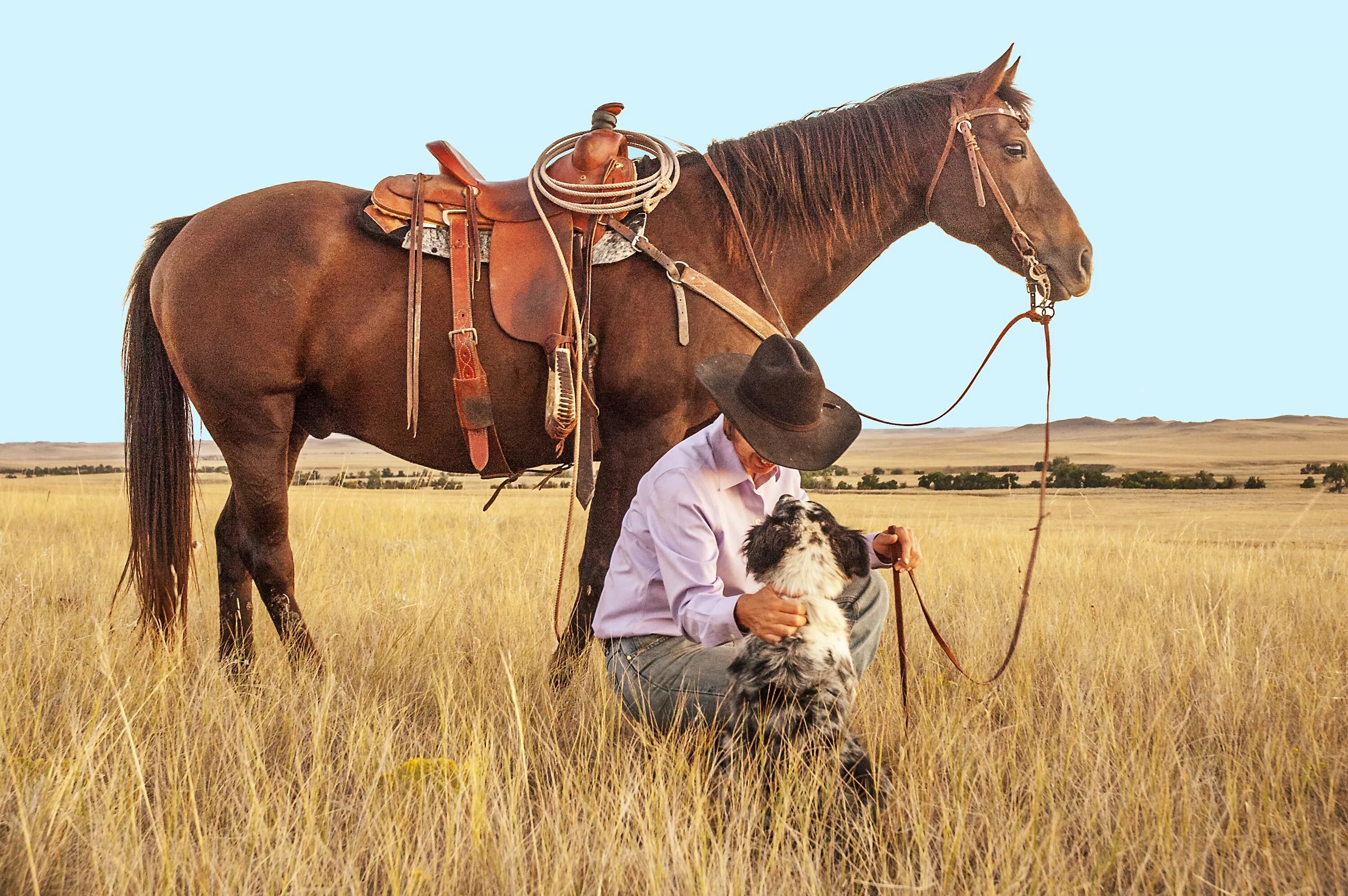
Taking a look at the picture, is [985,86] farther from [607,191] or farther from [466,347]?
[466,347]

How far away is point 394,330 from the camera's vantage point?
3621 mm

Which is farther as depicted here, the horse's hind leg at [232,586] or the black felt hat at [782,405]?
the horse's hind leg at [232,586]

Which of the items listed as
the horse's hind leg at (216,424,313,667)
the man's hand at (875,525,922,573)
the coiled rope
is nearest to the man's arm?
the man's hand at (875,525,922,573)

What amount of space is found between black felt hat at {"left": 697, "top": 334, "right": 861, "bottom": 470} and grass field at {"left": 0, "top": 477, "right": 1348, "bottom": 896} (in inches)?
35.9

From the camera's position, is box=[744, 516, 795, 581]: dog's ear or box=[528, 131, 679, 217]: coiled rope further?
box=[528, 131, 679, 217]: coiled rope

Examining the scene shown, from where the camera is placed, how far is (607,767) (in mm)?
2662

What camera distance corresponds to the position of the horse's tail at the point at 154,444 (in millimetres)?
4055

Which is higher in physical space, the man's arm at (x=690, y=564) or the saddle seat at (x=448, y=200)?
the saddle seat at (x=448, y=200)

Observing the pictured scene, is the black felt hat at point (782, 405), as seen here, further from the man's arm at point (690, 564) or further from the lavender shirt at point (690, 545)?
the man's arm at point (690, 564)

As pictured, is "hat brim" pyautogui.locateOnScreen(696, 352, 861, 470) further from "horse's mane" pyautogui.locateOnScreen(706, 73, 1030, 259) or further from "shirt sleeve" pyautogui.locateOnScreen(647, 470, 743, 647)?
"horse's mane" pyautogui.locateOnScreen(706, 73, 1030, 259)

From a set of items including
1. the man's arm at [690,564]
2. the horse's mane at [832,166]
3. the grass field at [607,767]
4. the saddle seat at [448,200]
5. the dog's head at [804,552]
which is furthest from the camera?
the horse's mane at [832,166]

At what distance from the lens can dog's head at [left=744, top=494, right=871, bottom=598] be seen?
214 centimetres

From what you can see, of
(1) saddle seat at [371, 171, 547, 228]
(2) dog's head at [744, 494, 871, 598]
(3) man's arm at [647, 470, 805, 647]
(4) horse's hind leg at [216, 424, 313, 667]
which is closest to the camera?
(2) dog's head at [744, 494, 871, 598]

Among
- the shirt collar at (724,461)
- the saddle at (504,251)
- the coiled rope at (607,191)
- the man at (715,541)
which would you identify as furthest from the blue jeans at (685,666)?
the coiled rope at (607,191)
